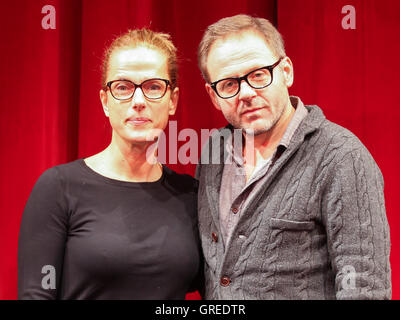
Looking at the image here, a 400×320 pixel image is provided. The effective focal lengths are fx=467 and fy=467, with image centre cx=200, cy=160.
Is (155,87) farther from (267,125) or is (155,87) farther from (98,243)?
(98,243)

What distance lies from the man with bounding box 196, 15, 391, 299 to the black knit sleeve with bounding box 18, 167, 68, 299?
1.36ft

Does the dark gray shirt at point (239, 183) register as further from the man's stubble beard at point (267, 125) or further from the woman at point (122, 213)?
the woman at point (122, 213)

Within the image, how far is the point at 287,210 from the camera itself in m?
1.21

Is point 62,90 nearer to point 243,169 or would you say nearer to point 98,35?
point 98,35

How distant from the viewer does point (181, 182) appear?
1.57 metres

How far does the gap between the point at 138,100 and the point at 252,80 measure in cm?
34

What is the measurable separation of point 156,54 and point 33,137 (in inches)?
28.0

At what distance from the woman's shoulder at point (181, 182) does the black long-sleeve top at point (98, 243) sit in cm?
13

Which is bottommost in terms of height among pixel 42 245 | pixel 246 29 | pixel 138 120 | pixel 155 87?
pixel 42 245

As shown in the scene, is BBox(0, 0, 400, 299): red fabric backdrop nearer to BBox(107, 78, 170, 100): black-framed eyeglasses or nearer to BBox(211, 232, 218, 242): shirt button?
BBox(107, 78, 170, 100): black-framed eyeglasses

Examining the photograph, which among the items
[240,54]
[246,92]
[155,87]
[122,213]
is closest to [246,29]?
[240,54]

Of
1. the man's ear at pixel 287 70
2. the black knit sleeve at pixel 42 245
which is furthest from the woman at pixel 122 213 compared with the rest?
the man's ear at pixel 287 70

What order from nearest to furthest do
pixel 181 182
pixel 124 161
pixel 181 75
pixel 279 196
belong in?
pixel 279 196 < pixel 124 161 < pixel 181 182 < pixel 181 75

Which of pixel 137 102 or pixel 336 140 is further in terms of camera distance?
pixel 137 102
